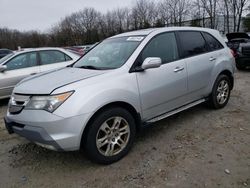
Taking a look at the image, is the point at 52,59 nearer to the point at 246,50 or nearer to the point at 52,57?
the point at 52,57

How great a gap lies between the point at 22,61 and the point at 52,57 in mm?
851

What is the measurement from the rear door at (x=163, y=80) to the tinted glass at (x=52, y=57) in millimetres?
4322

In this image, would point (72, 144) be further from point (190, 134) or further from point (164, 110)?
point (190, 134)

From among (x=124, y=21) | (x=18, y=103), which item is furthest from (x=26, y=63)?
(x=124, y=21)

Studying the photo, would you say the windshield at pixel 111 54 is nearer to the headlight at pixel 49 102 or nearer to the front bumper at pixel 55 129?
the headlight at pixel 49 102

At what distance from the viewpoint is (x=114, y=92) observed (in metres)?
3.37

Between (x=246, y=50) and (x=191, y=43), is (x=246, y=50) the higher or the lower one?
the lower one

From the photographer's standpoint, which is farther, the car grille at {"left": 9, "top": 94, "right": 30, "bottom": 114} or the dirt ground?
the car grille at {"left": 9, "top": 94, "right": 30, "bottom": 114}

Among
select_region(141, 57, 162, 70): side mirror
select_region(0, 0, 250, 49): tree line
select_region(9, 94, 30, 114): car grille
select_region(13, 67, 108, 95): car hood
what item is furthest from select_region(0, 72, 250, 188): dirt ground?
select_region(0, 0, 250, 49): tree line

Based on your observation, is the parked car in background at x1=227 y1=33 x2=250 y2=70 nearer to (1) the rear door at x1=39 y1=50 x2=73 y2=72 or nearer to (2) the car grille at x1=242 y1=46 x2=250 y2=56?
(2) the car grille at x1=242 y1=46 x2=250 y2=56

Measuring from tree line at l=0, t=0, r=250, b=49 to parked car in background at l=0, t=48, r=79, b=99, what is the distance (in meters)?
36.4

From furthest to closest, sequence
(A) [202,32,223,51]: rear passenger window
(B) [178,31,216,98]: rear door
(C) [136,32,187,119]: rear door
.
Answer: (A) [202,32,223,51]: rear passenger window, (B) [178,31,216,98]: rear door, (C) [136,32,187,119]: rear door

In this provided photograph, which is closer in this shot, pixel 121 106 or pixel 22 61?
pixel 121 106

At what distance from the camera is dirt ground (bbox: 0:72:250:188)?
121 inches
